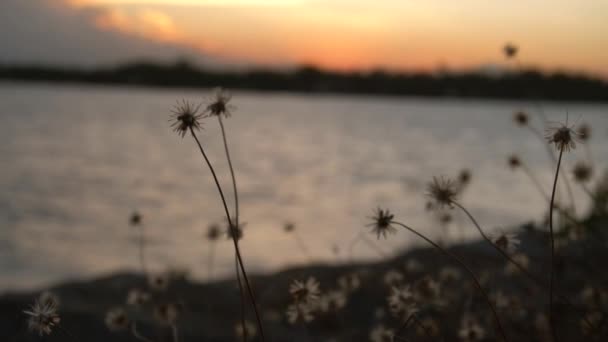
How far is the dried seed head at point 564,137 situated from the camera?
1.75 meters

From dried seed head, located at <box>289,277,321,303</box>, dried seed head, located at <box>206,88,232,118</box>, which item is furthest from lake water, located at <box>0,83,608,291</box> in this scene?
dried seed head, located at <box>289,277,321,303</box>

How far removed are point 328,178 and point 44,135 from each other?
46.0 feet

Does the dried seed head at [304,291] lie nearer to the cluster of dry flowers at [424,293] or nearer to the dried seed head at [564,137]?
the cluster of dry flowers at [424,293]

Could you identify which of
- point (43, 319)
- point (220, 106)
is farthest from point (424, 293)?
point (43, 319)

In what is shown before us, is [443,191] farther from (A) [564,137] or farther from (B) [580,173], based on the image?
(B) [580,173]

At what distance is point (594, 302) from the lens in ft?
9.36

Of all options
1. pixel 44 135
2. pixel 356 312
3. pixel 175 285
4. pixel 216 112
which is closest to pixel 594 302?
pixel 216 112

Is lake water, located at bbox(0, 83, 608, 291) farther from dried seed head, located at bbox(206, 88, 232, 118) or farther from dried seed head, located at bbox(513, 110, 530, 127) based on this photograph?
dried seed head, located at bbox(513, 110, 530, 127)

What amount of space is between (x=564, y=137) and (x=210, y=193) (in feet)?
38.0

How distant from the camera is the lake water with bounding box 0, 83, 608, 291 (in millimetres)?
8102

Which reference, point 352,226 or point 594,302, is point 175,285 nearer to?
point 594,302

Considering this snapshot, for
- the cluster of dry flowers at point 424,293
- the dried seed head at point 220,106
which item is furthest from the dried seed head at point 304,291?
the dried seed head at point 220,106

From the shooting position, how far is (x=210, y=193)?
13.1m

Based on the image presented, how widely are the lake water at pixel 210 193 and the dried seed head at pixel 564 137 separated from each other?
0.06 meters
